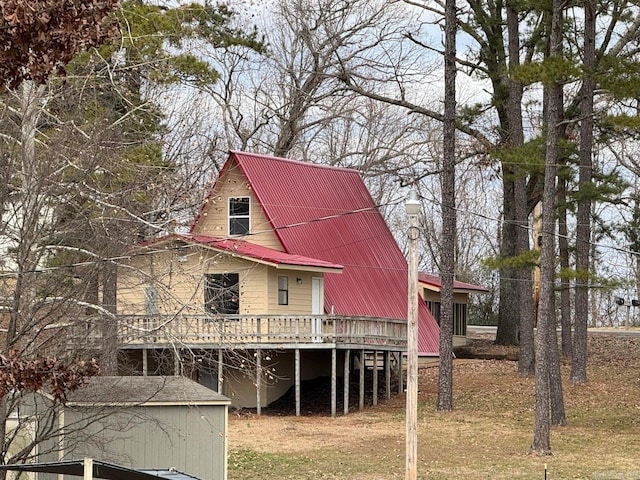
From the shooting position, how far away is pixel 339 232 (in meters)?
35.0

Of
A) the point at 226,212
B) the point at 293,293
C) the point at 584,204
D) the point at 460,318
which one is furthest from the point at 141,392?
the point at 460,318

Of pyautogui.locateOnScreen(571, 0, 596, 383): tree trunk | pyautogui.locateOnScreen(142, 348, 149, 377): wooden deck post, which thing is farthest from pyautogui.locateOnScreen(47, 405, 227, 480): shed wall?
pyautogui.locateOnScreen(571, 0, 596, 383): tree trunk

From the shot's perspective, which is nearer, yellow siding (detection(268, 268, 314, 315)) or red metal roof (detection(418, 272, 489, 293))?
yellow siding (detection(268, 268, 314, 315))

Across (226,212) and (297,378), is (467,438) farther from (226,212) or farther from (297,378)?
(226,212)

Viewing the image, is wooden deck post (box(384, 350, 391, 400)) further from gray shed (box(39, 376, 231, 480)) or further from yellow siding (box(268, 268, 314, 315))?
gray shed (box(39, 376, 231, 480))

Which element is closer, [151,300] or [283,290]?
[151,300]

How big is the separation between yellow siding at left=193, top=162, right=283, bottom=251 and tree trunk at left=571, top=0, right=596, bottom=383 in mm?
8786

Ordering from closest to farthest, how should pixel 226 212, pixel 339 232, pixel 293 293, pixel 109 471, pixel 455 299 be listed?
pixel 109 471
pixel 293 293
pixel 226 212
pixel 339 232
pixel 455 299

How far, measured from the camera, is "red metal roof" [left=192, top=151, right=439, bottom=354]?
32906 millimetres

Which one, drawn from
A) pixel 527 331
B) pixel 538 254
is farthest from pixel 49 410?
pixel 527 331

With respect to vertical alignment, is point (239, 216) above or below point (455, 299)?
above

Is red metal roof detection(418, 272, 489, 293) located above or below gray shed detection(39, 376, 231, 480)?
above

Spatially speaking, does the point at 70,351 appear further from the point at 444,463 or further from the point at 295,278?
the point at 295,278

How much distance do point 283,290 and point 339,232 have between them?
3.97m
